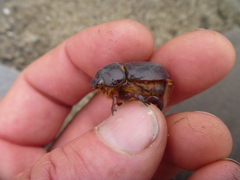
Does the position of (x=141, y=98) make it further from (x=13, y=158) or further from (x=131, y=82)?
(x=13, y=158)

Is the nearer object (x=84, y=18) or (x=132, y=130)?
(x=132, y=130)

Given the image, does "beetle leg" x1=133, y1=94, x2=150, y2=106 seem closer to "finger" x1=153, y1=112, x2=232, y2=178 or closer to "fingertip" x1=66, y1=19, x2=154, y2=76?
"finger" x1=153, y1=112, x2=232, y2=178

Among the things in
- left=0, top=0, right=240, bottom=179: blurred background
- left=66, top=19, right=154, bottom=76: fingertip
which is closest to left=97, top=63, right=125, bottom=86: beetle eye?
left=66, top=19, right=154, bottom=76: fingertip

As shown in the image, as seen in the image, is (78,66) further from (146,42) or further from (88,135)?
(88,135)

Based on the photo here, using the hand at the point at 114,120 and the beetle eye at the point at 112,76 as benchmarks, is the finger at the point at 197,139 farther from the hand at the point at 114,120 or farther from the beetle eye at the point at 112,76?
the beetle eye at the point at 112,76

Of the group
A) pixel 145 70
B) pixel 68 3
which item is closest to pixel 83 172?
pixel 145 70

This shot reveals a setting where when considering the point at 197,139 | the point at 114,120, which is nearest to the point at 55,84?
the point at 114,120
